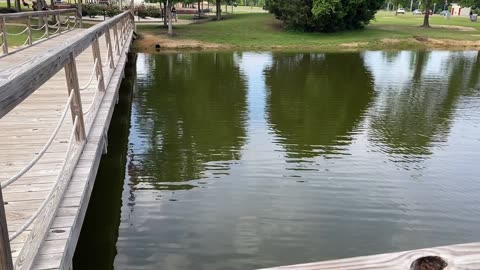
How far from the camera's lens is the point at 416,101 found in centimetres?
1309

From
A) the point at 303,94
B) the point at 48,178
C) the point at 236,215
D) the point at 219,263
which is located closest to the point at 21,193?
the point at 48,178

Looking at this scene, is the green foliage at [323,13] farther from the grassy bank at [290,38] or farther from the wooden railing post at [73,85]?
the wooden railing post at [73,85]

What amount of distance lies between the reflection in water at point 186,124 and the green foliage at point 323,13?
1717 cm

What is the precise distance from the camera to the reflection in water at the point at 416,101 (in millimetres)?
9179

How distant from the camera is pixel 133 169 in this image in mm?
7586

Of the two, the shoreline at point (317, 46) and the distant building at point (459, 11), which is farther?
the distant building at point (459, 11)

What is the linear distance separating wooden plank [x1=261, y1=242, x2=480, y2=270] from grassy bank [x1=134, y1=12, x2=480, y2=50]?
87.8 feet

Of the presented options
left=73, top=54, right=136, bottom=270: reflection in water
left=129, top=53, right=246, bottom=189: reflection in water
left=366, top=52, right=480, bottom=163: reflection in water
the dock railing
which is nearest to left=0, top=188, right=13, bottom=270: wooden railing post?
left=73, top=54, right=136, bottom=270: reflection in water

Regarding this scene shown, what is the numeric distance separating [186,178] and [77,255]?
→ 8.43ft

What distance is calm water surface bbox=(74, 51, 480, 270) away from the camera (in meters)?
5.19

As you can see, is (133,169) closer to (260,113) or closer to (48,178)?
(48,178)

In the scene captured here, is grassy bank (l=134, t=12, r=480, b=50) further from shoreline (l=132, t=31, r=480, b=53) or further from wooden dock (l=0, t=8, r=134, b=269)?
wooden dock (l=0, t=8, r=134, b=269)

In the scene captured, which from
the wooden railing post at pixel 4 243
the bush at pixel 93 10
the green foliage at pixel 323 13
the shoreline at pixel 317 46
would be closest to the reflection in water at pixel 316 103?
the wooden railing post at pixel 4 243

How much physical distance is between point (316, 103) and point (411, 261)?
11780 millimetres
